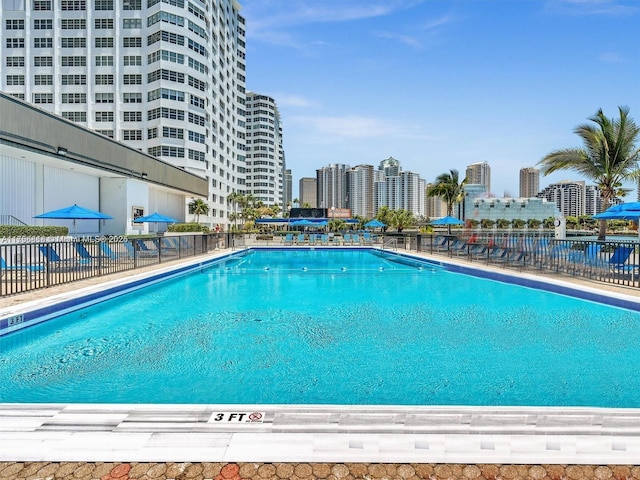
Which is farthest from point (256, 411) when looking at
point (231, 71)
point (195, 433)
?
point (231, 71)

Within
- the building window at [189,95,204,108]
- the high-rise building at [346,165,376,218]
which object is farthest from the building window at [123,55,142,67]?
the high-rise building at [346,165,376,218]

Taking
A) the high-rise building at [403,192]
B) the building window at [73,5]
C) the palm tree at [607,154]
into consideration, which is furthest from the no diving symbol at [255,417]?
the high-rise building at [403,192]

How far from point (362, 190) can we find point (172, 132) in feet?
344

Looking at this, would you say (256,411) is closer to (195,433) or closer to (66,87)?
(195,433)

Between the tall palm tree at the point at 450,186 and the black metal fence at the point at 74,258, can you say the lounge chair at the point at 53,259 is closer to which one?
the black metal fence at the point at 74,258

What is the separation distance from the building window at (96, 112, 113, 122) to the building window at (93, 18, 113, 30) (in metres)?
9.42

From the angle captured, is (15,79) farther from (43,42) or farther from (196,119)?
(196,119)

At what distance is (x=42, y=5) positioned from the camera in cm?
4206

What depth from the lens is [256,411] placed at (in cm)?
280

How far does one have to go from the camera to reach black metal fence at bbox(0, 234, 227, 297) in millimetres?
8245

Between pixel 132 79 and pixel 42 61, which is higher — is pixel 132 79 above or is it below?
below

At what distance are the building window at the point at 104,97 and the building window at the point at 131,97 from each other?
62.5 inches

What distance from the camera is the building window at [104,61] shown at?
1670 inches

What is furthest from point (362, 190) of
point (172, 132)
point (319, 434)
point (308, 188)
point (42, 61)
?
point (319, 434)
